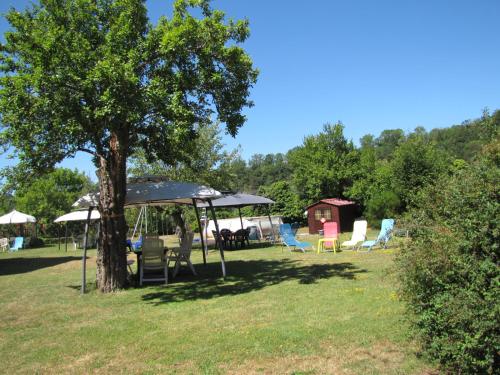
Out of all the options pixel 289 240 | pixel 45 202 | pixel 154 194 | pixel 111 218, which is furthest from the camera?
pixel 45 202

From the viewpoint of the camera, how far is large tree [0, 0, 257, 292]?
7980 mm

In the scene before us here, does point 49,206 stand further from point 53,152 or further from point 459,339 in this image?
point 459,339

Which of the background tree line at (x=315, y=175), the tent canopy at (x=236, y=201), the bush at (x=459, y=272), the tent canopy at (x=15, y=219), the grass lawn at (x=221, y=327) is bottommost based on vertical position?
the grass lawn at (x=221, y=327)

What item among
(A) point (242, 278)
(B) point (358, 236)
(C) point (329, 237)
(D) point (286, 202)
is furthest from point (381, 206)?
(A) point (242, 278)

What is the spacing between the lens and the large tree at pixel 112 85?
26.2 ft

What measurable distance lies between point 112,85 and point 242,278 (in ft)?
18.2

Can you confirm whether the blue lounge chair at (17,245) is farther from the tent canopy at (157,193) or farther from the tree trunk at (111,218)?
the tree trunk at (111,218)

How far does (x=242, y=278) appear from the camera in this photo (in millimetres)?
10969

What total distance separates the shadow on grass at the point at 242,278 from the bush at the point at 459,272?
17.5 feet

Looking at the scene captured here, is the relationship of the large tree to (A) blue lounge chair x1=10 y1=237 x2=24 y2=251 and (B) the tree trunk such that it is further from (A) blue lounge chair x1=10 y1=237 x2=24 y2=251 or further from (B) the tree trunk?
(A) blue lounge chair x1=10 y1=237 x2=24 y2=251

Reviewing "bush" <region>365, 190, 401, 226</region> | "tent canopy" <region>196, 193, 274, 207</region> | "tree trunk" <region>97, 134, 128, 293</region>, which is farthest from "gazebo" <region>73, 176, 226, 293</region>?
"bush" <region>365, 190, 401, 226</region>

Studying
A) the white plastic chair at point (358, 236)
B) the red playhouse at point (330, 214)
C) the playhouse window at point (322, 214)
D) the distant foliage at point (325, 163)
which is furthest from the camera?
the distant foliage at point (325, 163)

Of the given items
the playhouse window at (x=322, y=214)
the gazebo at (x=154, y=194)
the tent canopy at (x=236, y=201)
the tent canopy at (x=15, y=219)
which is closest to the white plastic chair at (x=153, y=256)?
the gazebo at (x=154, y=194)

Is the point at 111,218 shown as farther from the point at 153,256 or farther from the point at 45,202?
the point at 45,202
